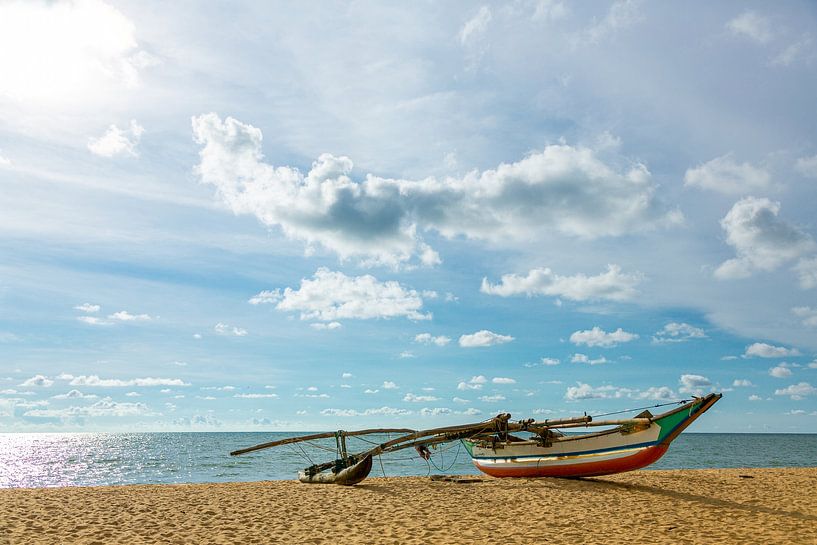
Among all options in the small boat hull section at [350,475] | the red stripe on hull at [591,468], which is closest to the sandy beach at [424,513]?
the red stripe on hull at [591,468]

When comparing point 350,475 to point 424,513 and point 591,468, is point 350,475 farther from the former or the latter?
point 591,468

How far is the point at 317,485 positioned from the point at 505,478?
6.59 metres

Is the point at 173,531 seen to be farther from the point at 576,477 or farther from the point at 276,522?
the point at 576,477

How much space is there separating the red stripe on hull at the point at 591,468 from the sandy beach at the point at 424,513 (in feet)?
1.47

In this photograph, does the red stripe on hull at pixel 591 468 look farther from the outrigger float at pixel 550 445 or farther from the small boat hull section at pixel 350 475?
the small boat hull section at pixel 350 475

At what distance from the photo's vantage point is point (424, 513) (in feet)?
45.1

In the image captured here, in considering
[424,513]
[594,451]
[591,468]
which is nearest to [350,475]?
[424,513]

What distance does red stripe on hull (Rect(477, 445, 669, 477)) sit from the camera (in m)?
17.7

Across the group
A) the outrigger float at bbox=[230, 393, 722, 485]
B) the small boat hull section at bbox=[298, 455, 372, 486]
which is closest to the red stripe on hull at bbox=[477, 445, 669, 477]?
the outrigger float at bbox=[230, 393, 722, 485]

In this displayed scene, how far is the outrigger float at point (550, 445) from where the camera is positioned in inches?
694

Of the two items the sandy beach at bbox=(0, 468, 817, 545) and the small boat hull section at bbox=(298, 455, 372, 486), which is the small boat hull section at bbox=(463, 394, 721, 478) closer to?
the sandy beach at bbox=(0, 468, 817, 545)

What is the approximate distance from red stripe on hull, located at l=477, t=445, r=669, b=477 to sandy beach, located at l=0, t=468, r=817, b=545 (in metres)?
0.45

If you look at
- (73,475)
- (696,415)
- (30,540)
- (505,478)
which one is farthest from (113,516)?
(73,475)

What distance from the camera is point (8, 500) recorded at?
1520 centimetres
